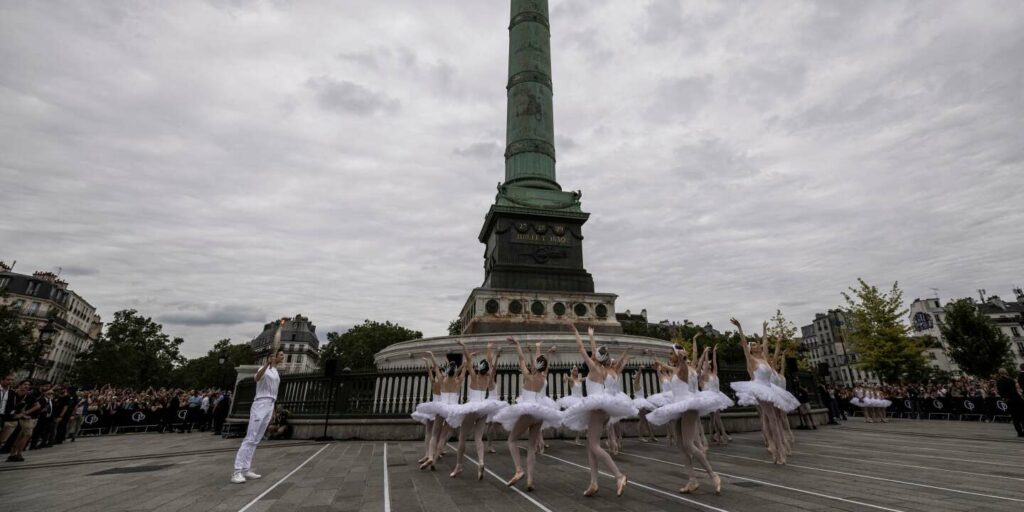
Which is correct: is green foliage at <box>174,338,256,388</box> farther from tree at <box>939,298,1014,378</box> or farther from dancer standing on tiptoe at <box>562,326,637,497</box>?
tree at <box>939,298,1014,378</box>

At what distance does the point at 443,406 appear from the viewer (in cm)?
857

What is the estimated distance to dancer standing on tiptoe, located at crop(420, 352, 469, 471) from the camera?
861cm

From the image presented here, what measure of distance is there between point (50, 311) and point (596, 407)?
75.9 m

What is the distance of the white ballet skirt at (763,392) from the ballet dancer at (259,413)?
958 centimetres

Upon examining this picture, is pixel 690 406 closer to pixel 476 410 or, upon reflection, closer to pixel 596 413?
pixel 596 413

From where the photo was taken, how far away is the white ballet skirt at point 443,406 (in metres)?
8.47

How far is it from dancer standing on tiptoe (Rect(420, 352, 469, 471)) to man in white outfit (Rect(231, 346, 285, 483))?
3098 millimetres

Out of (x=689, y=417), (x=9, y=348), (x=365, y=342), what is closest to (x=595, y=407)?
(x=689, y=417)

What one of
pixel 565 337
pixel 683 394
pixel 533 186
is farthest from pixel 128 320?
pixel 683 394

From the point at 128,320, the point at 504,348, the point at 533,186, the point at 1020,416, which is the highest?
the point at 533,186

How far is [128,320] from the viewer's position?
56031 mm

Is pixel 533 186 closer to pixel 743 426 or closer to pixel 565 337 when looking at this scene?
pixel 565 337

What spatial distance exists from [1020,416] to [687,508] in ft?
50.7

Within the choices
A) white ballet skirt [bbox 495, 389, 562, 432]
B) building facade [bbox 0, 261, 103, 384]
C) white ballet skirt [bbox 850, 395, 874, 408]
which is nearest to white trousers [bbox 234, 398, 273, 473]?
white ballet skirt [bbox 495, 389, 562, 432]
